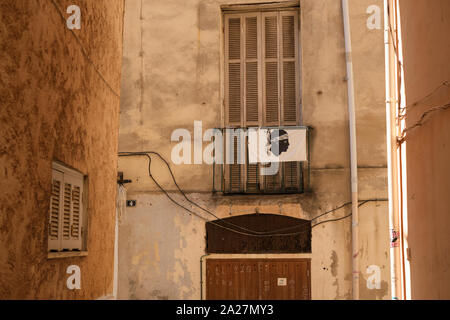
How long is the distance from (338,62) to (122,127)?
4135 mm

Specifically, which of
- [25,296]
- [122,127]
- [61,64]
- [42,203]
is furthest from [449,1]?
[122,127]

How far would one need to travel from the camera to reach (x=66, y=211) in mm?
6270

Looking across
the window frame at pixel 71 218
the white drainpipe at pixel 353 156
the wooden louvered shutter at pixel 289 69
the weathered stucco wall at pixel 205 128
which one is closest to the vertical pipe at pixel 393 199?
the white drainpipe at pixel 353 156

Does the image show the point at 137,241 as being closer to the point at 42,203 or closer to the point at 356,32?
the point at 356,32

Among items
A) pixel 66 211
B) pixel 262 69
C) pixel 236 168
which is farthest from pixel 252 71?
pixel 66 211

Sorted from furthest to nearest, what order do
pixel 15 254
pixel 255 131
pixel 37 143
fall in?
pixel 255 131 < pixel 37 143 < pixel 15 254

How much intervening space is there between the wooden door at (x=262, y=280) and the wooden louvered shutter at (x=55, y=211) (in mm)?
5464

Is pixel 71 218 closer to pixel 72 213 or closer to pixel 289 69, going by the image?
pixel 72 213

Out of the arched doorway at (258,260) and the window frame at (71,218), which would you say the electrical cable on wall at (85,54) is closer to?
the window frame at (71,218)

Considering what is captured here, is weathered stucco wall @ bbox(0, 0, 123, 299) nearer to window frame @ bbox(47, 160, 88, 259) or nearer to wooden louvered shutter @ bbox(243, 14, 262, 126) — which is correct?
window frame @ bbox(47, 160, 88, 259)

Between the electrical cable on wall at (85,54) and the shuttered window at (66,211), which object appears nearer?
the electrical cable on wall at (85,54)

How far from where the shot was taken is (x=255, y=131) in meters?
11.3

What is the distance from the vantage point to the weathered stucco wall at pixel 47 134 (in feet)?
15.1

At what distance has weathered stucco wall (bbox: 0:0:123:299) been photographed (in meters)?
4.60
